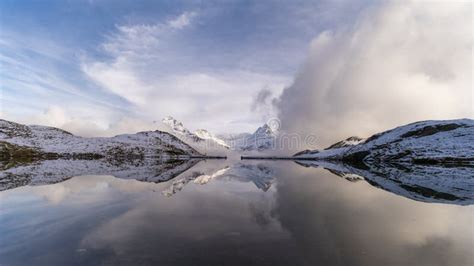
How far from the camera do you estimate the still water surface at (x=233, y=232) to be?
13.8 meters

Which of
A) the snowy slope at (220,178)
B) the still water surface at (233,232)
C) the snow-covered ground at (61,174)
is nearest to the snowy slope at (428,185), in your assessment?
the still water surface at (233,232)

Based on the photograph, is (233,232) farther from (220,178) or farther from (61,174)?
(61,174)

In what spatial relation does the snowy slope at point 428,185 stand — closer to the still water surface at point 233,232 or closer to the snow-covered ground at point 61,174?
the still water surface at point 233,232

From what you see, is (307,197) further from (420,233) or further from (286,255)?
(286,255)

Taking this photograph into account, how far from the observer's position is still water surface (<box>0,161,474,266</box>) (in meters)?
13.8

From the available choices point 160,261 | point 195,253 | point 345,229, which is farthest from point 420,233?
point 160,261

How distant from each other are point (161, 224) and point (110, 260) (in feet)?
22.9

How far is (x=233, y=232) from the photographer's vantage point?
18.4 m

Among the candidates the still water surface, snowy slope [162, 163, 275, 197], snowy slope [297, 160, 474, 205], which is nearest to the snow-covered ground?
snowy slope [162, 163, 275, 197]

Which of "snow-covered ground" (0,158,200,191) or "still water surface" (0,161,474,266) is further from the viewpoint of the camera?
"snow-covered ground" (0,158,200,191)

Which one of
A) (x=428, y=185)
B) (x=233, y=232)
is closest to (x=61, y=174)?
(x=233, y=232)

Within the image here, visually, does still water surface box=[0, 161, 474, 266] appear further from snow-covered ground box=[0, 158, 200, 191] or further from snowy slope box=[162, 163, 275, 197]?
snow-covered ground box=[0, 158, 200, 191]

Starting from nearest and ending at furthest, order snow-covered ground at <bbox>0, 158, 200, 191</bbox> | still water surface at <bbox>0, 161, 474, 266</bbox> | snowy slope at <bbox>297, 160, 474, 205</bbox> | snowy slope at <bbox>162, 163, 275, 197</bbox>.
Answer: still water surface at <bbox>0, 161, 474, 266</bbox>
snowy slope at <bbox>297, 160, 474, 205</bbox>
snowy slope at <bbox>162, 163, 275, 197</bbox>
snow-covered ground at <bbox>0, 158, 200, 191</bbox>

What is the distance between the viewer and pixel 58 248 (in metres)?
15.1
